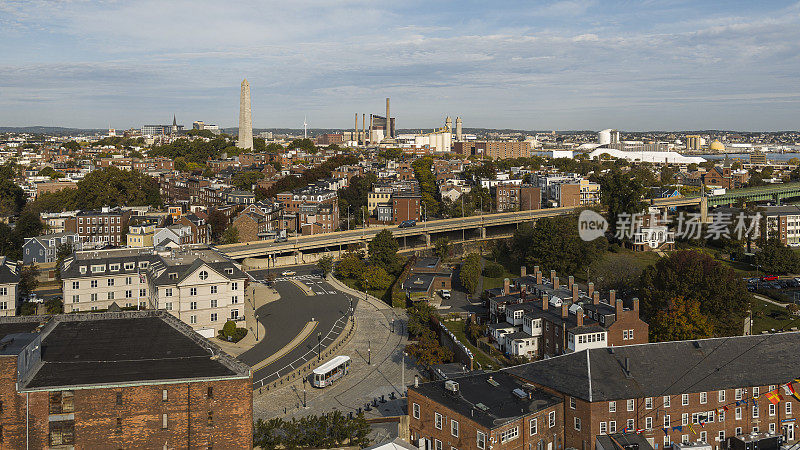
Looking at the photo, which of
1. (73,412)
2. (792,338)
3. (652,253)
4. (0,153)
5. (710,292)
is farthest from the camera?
(0,153)

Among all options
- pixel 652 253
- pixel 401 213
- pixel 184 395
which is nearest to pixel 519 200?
pixel 401 213

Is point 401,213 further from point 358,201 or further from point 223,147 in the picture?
point 223,147

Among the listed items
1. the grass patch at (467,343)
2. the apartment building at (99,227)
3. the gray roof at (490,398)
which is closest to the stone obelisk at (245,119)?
the apartment building at (99,227)

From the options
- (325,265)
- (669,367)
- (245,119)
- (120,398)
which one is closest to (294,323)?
(325,265)

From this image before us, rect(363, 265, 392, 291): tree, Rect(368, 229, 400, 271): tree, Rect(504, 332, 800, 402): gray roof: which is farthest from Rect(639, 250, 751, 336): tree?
Rect(368, 229, 400, 271): tree

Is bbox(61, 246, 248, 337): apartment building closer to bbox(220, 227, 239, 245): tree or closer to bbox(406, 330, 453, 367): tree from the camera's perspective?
bbox(406, 330, 453, 367): tree

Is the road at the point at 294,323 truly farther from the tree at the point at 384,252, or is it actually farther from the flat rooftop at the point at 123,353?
the flat rooftop at the point at 123,353
